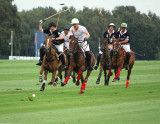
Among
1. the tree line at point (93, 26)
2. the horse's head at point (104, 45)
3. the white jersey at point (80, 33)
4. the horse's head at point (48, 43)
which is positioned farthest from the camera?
the tree line at point (93, 26)

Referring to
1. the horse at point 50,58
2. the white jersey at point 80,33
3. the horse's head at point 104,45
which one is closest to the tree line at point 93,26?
the horse's head at point 104,45

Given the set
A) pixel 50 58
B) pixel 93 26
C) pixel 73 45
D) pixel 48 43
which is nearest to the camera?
pixel 73 45

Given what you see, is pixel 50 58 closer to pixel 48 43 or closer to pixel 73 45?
pixel 48 43

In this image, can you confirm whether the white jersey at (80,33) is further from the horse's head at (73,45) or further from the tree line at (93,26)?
the tree line at (93,26)

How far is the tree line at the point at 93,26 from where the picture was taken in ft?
368

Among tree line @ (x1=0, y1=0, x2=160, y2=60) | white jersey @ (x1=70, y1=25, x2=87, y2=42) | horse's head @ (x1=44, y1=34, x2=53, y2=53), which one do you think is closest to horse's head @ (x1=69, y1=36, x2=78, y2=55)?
white jersey @ (x1=70, y1=25, x2=87, y2=42)

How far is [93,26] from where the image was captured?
138875mm

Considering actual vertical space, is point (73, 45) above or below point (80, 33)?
below

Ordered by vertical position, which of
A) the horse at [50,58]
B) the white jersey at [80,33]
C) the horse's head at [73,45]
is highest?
the white jersey at [80,33]

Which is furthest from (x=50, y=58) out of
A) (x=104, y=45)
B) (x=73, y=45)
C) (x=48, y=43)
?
(x=104, y=45)

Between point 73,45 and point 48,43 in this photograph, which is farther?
point 48,43

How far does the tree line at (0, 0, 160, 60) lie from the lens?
368 feet

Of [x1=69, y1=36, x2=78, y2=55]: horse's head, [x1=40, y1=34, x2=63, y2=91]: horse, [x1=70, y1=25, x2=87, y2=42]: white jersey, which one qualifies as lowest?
[x1=40, y1=34, x2=63, y2=91]: horse

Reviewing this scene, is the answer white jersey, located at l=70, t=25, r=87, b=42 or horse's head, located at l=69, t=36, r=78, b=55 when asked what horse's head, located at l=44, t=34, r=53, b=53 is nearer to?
white jersey, located at l=70, t=25, r=87, b=42
